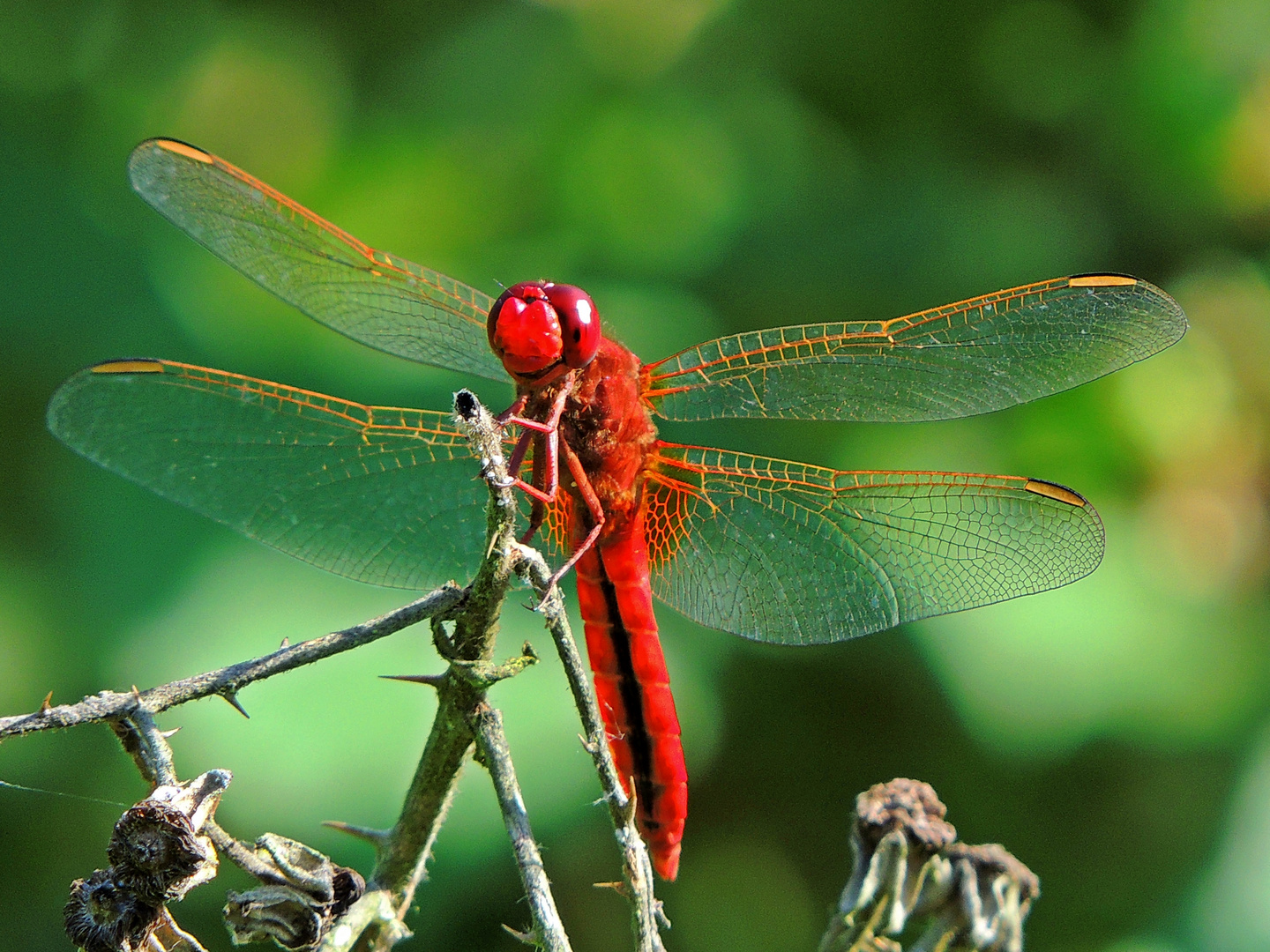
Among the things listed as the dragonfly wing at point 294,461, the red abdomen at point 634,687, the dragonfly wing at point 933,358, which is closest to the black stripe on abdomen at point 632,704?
the red abdomen at point 634,687

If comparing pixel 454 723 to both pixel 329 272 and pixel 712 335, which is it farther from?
pixel 712 335

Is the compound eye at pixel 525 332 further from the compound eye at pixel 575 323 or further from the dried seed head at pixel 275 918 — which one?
the dried seed head at pixel 275 918

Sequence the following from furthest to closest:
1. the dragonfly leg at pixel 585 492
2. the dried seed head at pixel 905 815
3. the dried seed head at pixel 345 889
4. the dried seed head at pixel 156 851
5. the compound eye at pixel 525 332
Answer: the dragonfly leg at pixel 585 492 < the compound eye at pixel 525 332 < the dried seed head at pixel 905 815 < the dried seed head at pixel 345 889 < the dried seed head at pixel 156 851

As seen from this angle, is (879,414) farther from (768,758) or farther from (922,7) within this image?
(922,7)

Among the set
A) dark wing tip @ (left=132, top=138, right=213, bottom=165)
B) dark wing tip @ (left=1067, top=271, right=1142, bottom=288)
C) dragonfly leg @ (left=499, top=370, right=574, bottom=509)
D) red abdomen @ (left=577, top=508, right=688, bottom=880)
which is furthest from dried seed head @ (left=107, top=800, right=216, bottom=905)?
dark wing tip @ (left=1067, top=271, right=1142, bottom=288)

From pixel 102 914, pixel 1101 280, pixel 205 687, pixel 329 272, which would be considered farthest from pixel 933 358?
pixel 102 914

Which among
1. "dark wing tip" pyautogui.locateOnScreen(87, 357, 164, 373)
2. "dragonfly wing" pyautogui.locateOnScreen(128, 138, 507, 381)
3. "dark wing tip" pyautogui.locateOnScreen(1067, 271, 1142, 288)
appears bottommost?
"dark wing tip" pyautogui.locateOnScreen(87, 357, 164, 373)

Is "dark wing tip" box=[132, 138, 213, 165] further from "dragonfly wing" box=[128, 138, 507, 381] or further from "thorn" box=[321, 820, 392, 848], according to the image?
"thorn" box=[321, 820, 392, 848]
